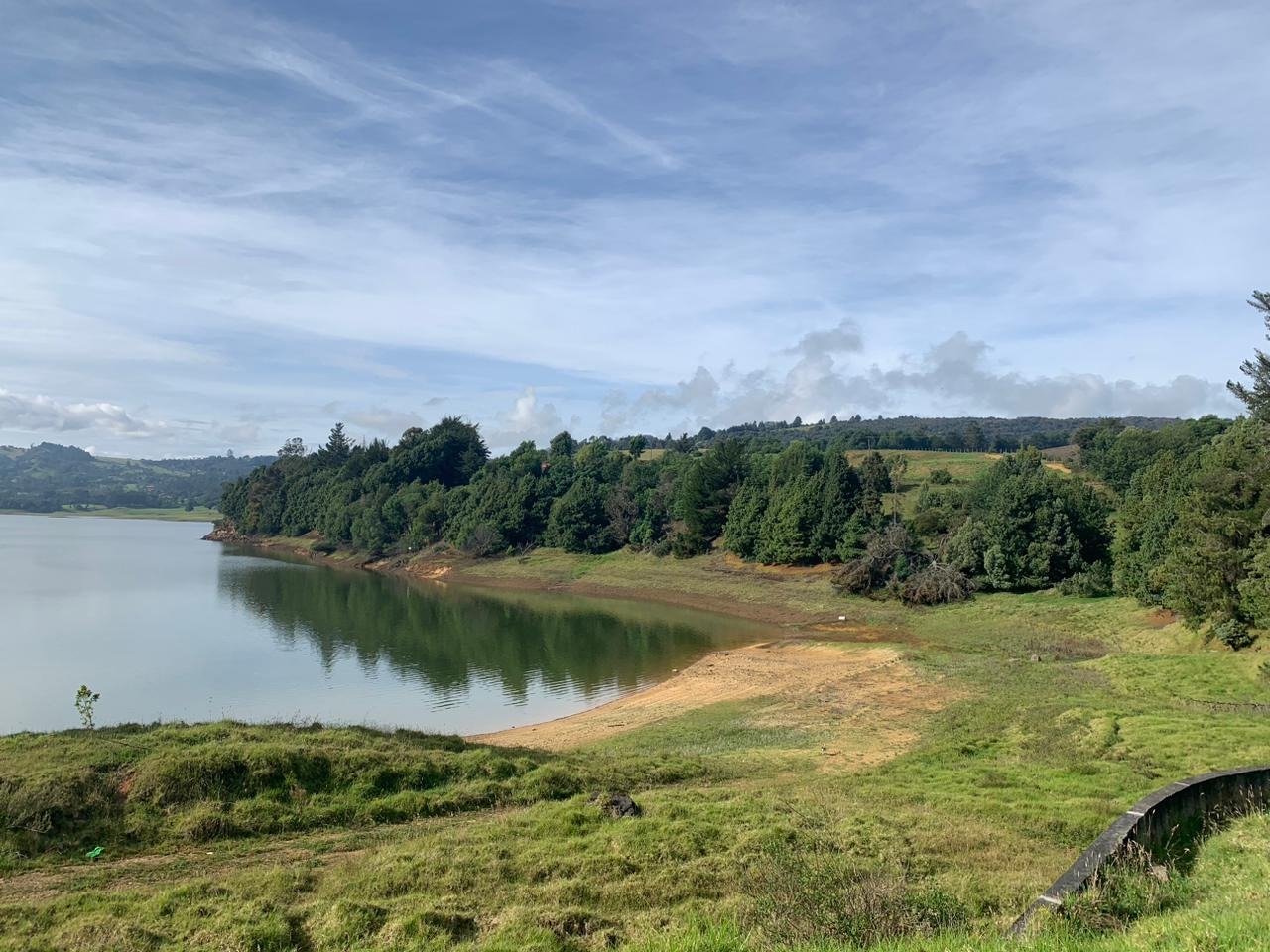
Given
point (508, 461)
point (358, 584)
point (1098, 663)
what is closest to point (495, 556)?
point (358, 584)

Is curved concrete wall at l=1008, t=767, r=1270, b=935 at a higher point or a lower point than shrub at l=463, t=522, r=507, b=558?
higher

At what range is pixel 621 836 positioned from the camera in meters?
11.4

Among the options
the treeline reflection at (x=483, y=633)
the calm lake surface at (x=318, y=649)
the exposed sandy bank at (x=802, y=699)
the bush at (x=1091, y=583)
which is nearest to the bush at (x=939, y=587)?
the bush at (x=1091, y=583)

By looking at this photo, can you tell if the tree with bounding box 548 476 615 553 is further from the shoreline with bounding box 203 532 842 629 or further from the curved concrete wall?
the curved concrete wall

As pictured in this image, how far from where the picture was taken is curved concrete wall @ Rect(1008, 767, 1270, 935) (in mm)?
7953

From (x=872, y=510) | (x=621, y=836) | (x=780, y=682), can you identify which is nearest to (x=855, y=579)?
(x=872, y=510)

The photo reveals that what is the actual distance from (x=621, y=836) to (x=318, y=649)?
1477 inches

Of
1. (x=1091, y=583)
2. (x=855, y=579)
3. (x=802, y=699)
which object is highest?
(x=1091, y=583)

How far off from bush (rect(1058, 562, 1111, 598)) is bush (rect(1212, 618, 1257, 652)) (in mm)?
18379

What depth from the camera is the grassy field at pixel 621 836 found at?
802cm

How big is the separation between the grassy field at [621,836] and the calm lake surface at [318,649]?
14.2 meters

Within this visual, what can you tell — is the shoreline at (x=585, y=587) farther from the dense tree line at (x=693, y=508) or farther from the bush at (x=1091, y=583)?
the bush at (x=1091, y=583)

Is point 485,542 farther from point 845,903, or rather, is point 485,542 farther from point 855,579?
point 845,903

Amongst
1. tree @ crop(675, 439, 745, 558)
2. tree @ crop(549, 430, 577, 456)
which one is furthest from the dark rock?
tree @ crop(549, 430, 577, 456)
